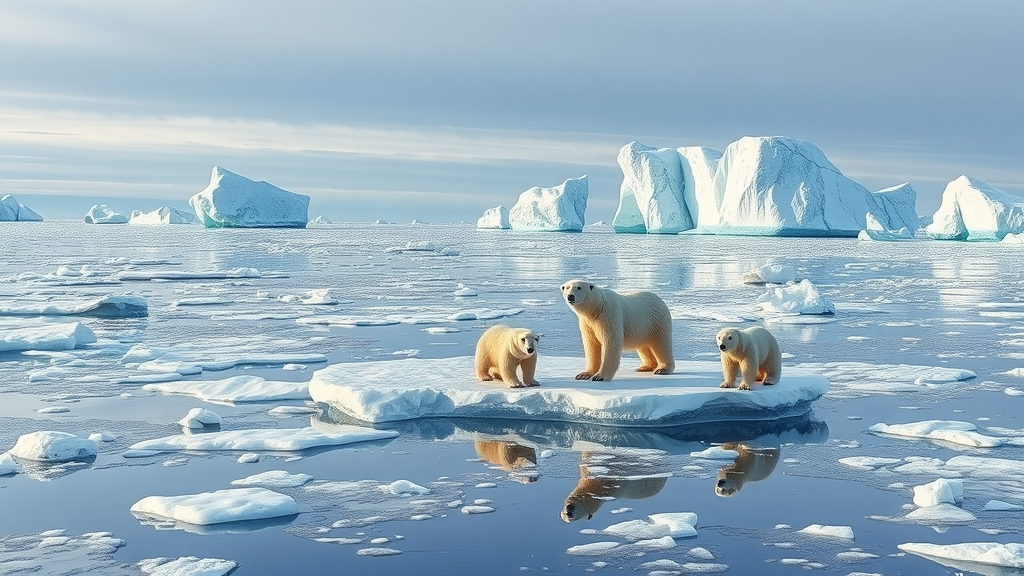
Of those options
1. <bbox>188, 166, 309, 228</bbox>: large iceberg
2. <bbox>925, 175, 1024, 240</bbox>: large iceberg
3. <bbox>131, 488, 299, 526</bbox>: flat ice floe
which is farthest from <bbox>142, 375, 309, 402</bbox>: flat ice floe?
<bbox>188, 166, 309, 228</bbox>: large iceberg

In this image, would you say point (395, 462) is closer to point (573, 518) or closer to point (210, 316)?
point (573, 518)

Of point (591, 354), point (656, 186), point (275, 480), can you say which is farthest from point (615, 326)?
point (656, 186)

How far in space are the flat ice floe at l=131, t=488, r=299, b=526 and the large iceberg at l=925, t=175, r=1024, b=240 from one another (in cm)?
4999

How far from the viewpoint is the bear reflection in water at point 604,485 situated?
4781 mm

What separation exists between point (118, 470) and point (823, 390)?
4.82 metres

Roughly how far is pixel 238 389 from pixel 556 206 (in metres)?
58.7

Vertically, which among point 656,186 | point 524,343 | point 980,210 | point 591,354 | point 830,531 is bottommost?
point 830,531

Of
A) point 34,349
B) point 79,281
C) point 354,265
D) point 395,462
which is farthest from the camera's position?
point 354,265

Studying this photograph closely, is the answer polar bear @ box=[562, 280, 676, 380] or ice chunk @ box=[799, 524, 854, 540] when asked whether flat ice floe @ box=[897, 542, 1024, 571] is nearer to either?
ice chunk @ box=[799, 524, 854, 540]

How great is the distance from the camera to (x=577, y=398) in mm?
6625

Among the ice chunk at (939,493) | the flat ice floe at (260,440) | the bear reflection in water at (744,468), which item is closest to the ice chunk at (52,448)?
the flat ice floe at (260,440)

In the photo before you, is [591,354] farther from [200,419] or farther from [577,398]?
[200,419]

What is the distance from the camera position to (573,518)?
462 cm

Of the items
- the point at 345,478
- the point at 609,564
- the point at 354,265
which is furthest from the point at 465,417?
the point at 354,265
